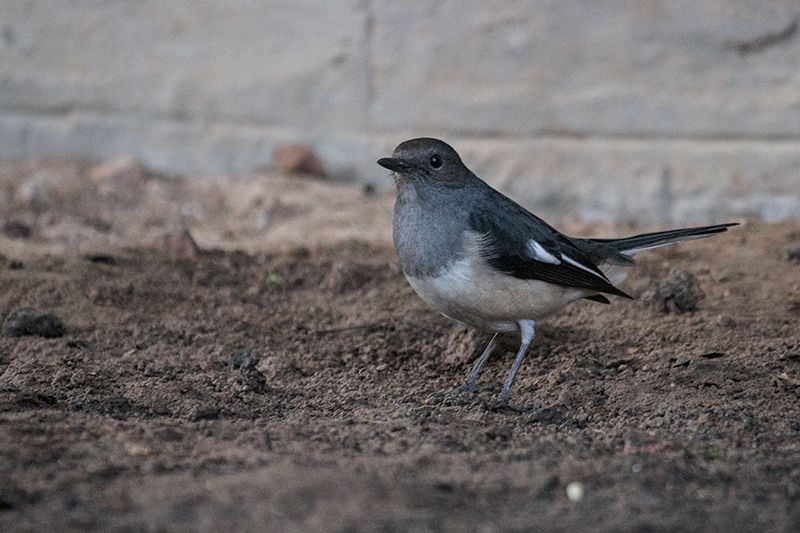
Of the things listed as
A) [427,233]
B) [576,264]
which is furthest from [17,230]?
[576,264]

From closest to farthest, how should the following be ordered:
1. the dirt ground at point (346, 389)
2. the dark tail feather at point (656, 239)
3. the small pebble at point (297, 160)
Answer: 1. the dirt ground at point (346, 389)
2. the dark tail feather at point (656, 239)
3. the small pebble at point (297, 160)

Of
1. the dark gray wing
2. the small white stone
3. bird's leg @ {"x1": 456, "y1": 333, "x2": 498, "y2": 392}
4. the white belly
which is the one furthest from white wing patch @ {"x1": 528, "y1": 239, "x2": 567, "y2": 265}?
the small white stone

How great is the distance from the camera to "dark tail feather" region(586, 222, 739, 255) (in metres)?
4.64

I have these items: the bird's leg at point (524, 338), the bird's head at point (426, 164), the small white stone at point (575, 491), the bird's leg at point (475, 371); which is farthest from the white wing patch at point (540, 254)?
the small white stone at point (575, 491)

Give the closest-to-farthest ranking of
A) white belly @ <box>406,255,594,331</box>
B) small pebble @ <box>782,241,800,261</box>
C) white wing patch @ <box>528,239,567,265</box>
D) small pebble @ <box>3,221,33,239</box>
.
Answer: white belly @ <box>406,255,594,331</box>
white wing patch @ <box>528,239,567,265</box>
small pebble @ <box>782,241,800,261</box>
small pebble @ <box>3,221,33,239</box>

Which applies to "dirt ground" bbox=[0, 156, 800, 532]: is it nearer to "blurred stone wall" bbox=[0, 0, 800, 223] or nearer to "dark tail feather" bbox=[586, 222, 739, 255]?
"dark tail feather" bbox=[586, 222, 739, 255]

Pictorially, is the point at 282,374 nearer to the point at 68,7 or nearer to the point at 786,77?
the point at 786,77

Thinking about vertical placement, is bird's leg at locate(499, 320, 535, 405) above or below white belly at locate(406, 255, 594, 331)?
below

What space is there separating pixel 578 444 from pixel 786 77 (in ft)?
13.5

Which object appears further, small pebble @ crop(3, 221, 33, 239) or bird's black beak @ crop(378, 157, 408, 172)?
small pebble @ crop(3, 221, 33, 239)

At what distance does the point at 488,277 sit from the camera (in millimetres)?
4117

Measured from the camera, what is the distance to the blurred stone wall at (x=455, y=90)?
6.54 meters

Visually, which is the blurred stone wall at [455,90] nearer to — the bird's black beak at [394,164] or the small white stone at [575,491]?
the bird's black beak at [394,164]

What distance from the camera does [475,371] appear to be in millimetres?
4480
